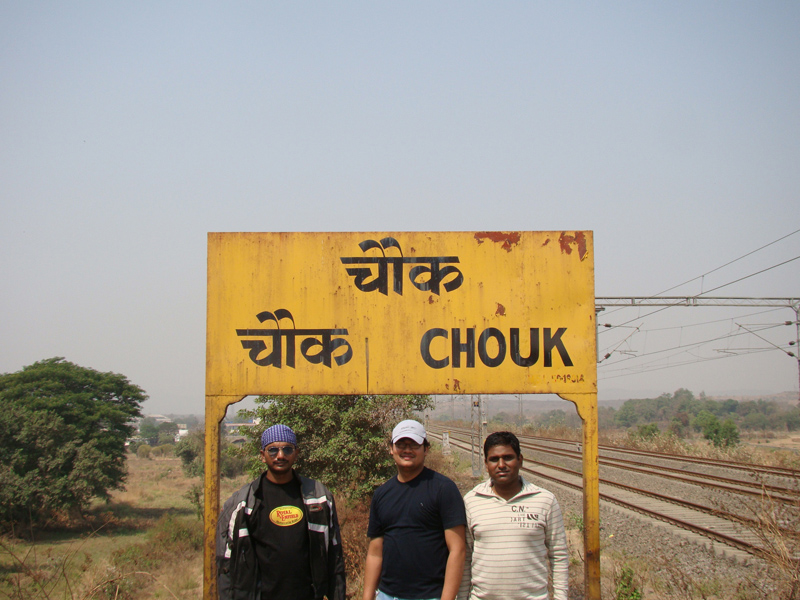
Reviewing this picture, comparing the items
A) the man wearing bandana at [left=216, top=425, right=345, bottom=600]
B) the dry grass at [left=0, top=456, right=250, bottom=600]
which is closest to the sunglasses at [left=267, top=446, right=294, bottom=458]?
the man wearing bandana at [left=216, top=425, right=345, bottom=600]

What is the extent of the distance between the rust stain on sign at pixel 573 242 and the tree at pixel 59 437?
87.3 feet

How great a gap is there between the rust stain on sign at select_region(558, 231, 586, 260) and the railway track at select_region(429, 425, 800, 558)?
3.78m

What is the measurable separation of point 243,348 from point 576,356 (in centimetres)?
284

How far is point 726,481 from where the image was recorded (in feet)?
56.7

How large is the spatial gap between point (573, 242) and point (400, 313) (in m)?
1.63

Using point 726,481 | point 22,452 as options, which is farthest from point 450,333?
point 22,452

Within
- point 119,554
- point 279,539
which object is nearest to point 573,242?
Result: point 279,539

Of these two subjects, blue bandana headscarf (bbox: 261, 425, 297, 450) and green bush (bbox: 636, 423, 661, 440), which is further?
green bush (bbox: 636, 423, 661, 440)

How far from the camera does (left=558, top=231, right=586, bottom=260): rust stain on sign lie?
534 centimetres

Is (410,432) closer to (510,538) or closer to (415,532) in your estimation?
(415,532)

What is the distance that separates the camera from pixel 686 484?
17750mm

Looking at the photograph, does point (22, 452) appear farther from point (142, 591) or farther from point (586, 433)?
point (586, 433)

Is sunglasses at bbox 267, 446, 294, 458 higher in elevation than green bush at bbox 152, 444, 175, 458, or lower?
higher

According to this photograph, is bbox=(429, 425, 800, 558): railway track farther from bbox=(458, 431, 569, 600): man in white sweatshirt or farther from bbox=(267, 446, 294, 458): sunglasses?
bbox=(267, 446, 294, 458): sunglasses
